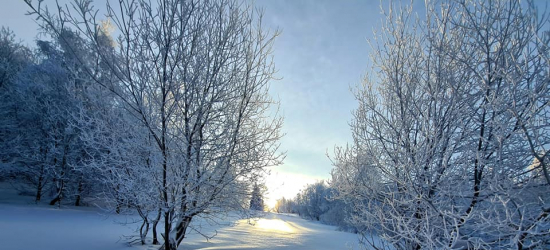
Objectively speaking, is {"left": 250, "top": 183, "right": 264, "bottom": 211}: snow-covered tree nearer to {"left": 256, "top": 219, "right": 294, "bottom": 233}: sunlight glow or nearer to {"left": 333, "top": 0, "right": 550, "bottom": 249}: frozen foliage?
{"left": 333, "top": 0, "right": 550, "bottom": 249}: frozen foliage

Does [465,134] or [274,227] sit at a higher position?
[465,134]

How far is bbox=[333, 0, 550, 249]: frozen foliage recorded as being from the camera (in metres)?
2.27

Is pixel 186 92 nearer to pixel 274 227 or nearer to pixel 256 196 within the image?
pixel 256 196

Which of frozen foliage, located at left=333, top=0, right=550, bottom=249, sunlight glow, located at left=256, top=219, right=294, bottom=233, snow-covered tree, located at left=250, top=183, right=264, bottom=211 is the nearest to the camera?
frozen foliage, located at left=333, top=0, right=550, bottom=249

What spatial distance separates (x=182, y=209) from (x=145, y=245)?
11.1 feet

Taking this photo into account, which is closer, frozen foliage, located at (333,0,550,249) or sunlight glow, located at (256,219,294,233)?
frozen foliage, located at (333,0,550,249)

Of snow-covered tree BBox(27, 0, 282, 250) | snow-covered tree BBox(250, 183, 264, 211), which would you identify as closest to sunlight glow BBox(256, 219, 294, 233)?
snow-covered tree BBox(250, 183, 264, 211)

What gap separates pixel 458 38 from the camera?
10.8ft

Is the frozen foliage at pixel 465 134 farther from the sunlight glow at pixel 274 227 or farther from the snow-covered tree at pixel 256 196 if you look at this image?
the sunlight glow at pixel 274 227

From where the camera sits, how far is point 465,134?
10.2ft

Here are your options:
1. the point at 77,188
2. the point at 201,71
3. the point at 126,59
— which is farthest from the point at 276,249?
the point at 77,188

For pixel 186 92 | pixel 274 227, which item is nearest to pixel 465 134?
pixel 186 92

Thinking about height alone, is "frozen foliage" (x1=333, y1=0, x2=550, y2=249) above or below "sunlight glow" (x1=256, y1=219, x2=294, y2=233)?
above

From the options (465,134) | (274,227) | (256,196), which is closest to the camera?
(465,134)
